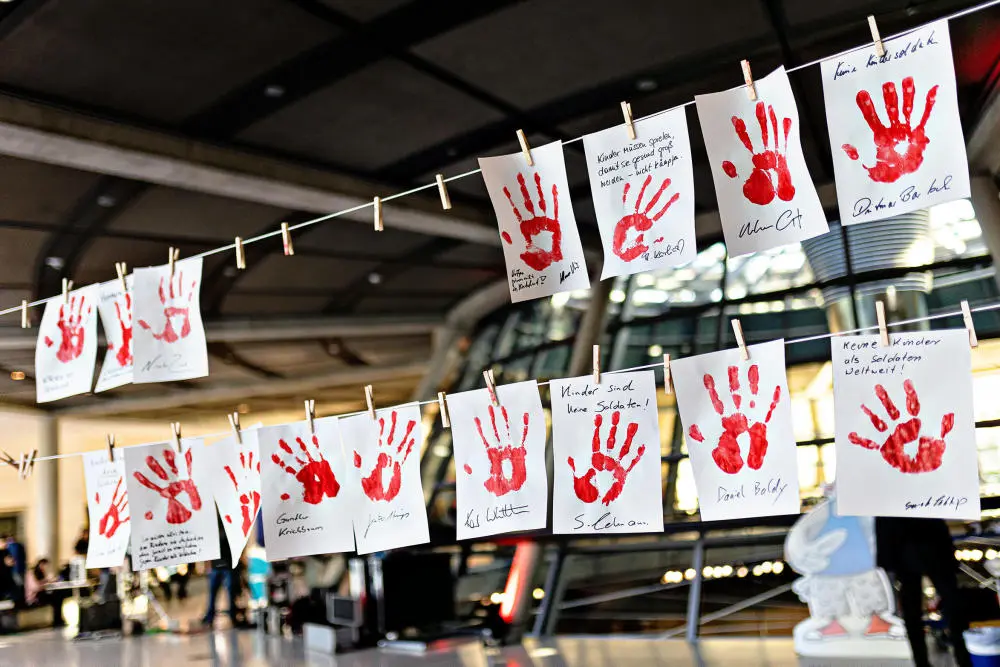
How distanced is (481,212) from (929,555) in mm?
6622

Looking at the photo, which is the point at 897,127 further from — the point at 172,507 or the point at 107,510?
Result: the point at 107,510

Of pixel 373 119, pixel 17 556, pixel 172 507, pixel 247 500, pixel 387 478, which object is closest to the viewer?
pixel 387 478

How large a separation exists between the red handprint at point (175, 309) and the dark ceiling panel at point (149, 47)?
6.59 feet

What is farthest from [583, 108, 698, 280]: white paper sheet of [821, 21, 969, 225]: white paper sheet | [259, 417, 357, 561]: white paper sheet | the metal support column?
the metal support column

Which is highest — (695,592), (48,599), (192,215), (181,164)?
(192,215)

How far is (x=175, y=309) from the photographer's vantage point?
415cm

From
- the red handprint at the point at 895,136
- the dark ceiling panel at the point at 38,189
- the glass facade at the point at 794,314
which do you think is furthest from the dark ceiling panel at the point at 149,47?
the glass facade at the point at 794,314

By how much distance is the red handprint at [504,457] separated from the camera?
3.52 metres

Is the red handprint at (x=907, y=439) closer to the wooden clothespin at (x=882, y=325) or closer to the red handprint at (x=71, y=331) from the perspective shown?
the wooden clothespin at (x=882, y=325)

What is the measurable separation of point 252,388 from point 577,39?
1560cm

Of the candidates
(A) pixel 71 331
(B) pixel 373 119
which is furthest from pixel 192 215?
(A) pixel 71 331

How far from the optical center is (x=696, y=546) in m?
8.30

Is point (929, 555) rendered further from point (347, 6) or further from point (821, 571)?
point (347, 6)

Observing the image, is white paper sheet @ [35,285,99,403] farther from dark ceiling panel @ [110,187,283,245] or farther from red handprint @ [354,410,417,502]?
dark ceiling panel @ [110,187,283,245]
